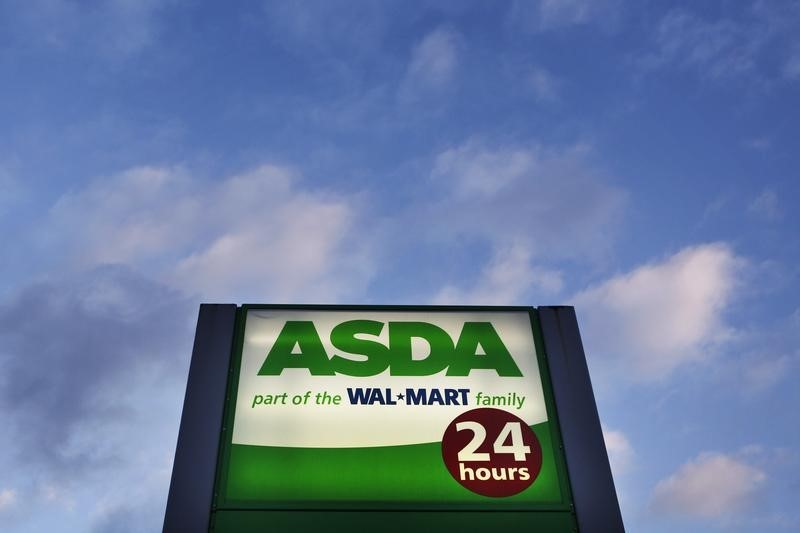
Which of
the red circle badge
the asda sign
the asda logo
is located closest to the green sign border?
the asda sign

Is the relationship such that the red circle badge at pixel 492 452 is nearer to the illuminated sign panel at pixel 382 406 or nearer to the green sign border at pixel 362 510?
the illuminated sign panel at pixel 382 406

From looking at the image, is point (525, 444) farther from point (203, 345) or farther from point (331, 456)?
point (203, 345)

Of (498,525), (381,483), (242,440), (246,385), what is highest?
(246,385)

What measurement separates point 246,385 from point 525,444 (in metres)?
3.17

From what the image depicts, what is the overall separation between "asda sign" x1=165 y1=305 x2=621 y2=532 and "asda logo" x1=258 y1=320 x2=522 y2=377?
0.01 metres

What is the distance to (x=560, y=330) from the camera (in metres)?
8.66

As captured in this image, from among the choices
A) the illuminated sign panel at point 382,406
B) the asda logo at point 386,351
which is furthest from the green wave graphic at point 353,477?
the asda logo at point 386,351

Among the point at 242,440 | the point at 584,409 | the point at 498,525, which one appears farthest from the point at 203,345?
the point at 584,409

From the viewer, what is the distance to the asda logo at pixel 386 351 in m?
8.19

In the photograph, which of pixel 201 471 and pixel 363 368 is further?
pixel 363 368

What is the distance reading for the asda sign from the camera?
6867 mm

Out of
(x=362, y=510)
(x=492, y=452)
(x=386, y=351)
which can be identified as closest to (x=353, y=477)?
(x=362, y=510)

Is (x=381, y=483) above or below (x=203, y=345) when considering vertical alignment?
below

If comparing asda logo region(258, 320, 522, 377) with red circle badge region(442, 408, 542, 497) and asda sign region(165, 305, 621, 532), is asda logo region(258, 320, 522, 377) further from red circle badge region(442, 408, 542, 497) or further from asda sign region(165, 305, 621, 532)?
red circle badge region(442, 408, 542, 497)
